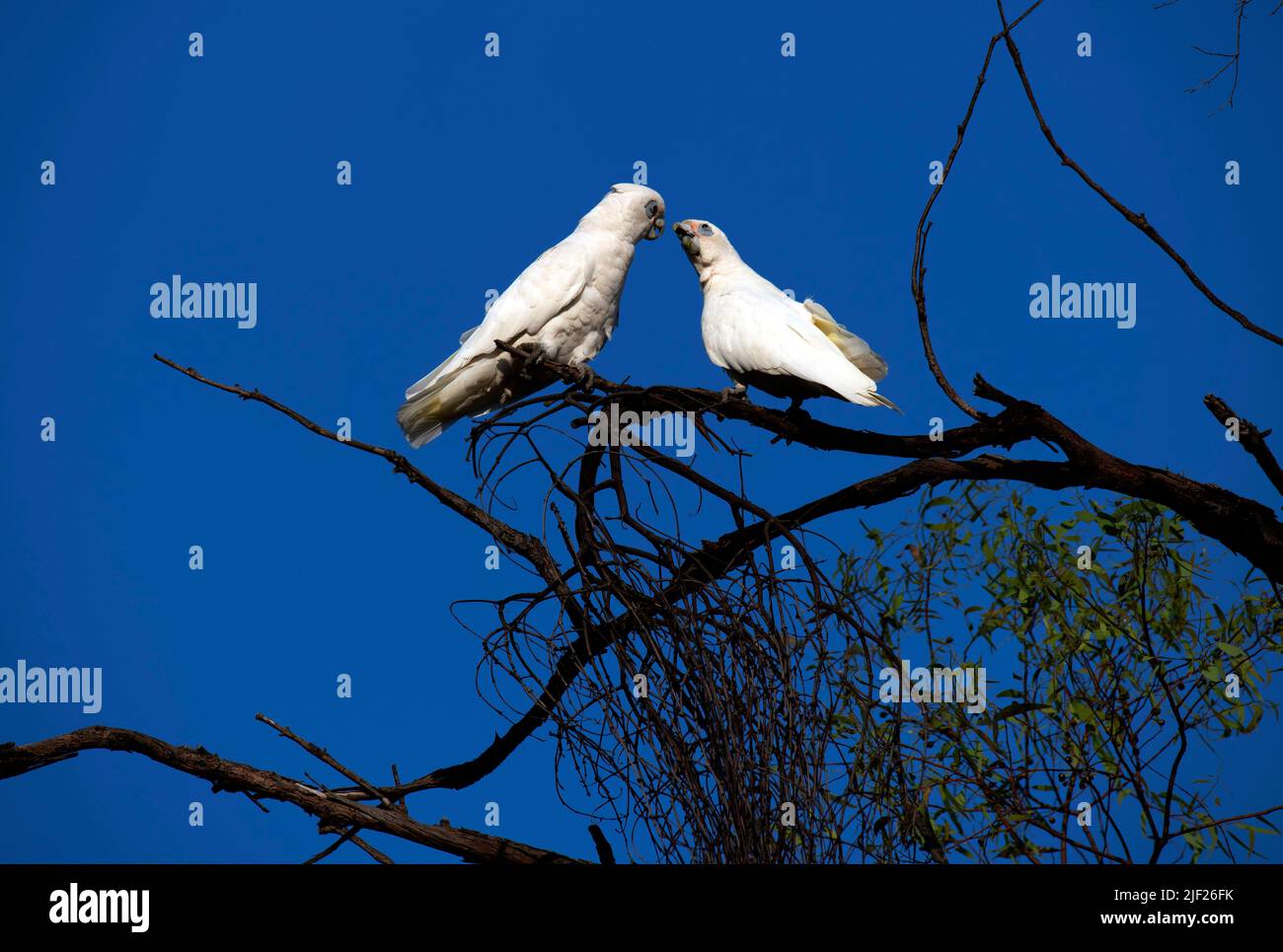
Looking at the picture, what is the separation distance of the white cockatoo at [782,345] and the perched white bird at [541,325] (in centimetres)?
34

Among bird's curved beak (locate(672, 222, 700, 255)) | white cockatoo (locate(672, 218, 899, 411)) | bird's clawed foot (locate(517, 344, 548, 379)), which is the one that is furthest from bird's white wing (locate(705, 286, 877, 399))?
bird's clawed foot (locate(517, 344, 548, 379))

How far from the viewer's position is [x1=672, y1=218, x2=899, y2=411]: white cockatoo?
129 inches

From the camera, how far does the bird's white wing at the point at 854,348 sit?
3516mm

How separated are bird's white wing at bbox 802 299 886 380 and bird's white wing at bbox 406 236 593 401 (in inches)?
28.9

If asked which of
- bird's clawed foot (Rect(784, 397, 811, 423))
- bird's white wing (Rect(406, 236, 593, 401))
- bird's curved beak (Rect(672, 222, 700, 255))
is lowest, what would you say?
bird's clawed foot (Rect(784, 397, 811, 423))

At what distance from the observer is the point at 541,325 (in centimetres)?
385

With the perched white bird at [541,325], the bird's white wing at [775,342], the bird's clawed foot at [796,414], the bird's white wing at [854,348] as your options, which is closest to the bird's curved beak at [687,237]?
the perched white bird at [541,325]

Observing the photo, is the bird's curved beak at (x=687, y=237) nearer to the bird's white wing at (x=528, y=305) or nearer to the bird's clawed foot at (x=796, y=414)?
the bird's white wing at (x=528, y=305)

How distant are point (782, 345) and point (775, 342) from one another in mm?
26

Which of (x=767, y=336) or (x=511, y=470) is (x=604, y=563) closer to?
(x=511, y=470)

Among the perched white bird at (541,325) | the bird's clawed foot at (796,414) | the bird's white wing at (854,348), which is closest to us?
the bird's clawed foot at (796,414)

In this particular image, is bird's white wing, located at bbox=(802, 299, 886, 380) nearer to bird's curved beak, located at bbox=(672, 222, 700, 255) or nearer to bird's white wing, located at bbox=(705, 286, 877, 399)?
bird's white wing, located at bbox=(705, 286, 877, 399)

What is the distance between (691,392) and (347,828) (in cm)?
119
